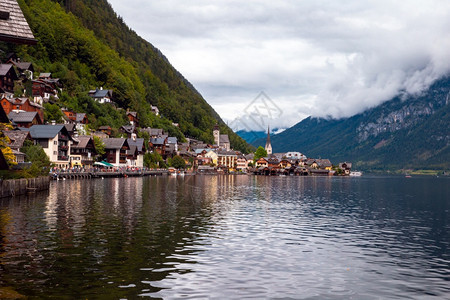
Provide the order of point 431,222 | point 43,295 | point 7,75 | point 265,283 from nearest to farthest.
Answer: point 43,295 < point 265,283 < point 431,222 < point 7,75

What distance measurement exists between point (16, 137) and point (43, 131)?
66.7 feet

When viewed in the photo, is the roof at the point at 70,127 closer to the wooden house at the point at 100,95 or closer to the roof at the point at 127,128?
the roof at the point at 127,128

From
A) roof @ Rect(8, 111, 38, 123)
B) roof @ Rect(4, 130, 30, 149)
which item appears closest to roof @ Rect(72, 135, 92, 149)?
roof @ Rect(8, 111, 38, 123)

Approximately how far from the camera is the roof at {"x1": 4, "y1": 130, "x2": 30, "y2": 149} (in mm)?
93469

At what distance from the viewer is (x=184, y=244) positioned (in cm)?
3002

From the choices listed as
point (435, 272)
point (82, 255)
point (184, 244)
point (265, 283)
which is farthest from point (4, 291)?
point (435, 272)

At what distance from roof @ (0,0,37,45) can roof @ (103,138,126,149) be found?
5623 inches

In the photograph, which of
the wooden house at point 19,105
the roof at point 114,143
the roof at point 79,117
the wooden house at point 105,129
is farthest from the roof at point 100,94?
the wooden house at point 19,105

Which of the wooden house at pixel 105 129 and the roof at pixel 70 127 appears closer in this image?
the roof at pixel 70 127

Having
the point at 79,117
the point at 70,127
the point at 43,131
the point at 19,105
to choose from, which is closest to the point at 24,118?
the point at 43,131

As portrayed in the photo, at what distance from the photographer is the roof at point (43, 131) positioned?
378 feet

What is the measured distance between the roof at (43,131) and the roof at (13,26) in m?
108

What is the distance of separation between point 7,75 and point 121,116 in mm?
93576

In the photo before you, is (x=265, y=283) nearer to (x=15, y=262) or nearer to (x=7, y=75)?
(x=15, y=262)
